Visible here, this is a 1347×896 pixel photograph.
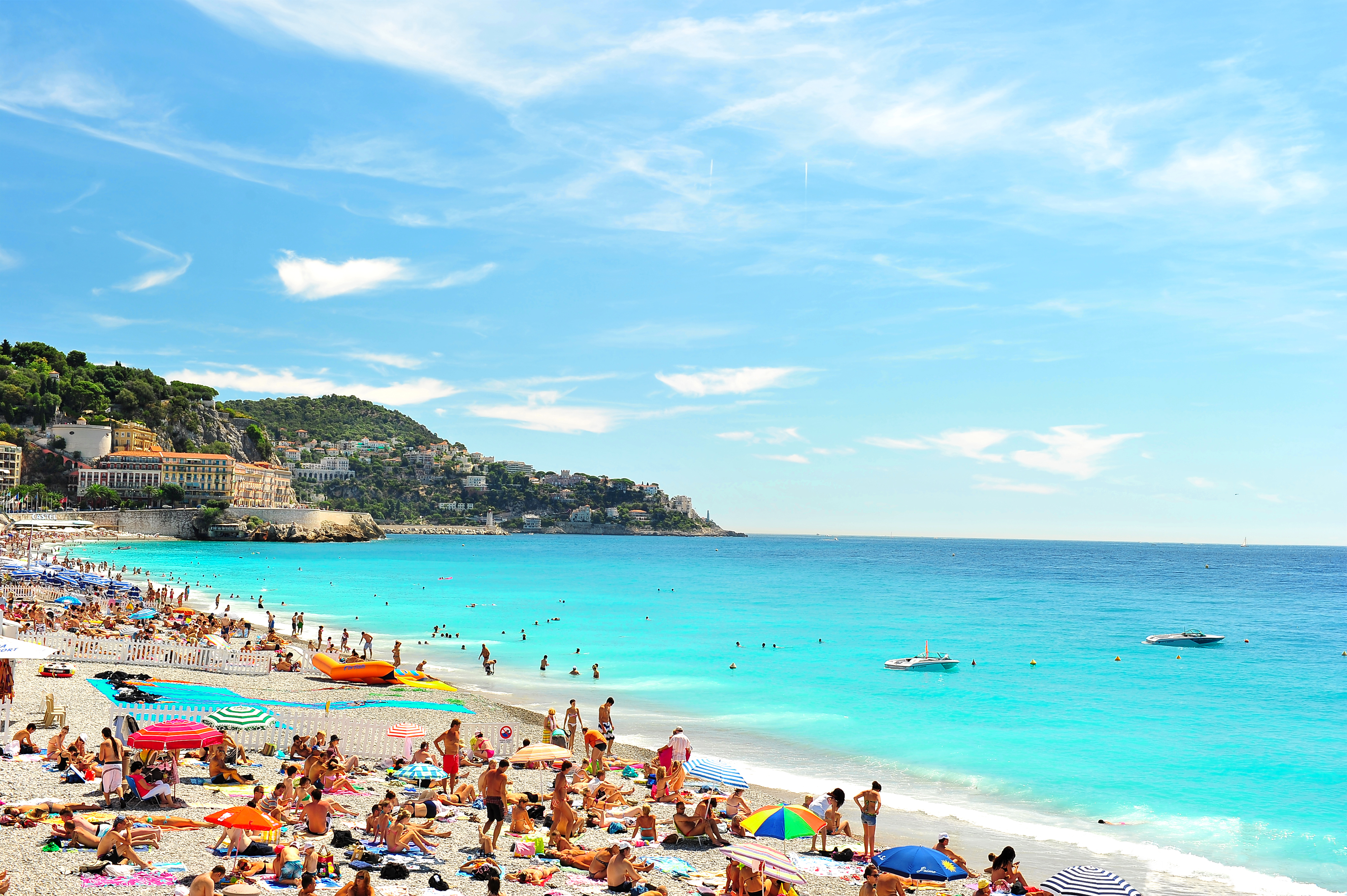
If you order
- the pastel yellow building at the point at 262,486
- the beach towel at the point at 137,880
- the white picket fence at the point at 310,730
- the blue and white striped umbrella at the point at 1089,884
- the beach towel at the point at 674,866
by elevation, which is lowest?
the beach towel at the point at 674,866

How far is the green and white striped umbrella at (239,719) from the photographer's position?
13.9m

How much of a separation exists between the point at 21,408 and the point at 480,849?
137 metres

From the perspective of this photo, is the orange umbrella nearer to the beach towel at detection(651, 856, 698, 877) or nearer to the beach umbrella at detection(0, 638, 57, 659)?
the beach towel at detection(651, 856, 698, 877)

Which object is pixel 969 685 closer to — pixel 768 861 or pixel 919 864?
pixel 919 864

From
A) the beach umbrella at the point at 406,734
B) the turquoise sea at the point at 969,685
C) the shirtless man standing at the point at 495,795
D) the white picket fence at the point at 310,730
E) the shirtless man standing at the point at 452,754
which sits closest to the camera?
the shirtless man standing at the point at 495,795

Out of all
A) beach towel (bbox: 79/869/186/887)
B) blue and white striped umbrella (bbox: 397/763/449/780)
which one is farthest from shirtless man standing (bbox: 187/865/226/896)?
blue and white striped umbrella (bbox: 397/763/449/780)

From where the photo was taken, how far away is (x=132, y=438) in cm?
12294

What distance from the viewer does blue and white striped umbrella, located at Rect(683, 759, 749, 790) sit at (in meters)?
12.6

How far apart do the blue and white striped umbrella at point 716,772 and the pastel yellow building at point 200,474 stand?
124686mm

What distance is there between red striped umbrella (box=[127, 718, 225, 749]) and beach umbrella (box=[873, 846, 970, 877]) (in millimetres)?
9965

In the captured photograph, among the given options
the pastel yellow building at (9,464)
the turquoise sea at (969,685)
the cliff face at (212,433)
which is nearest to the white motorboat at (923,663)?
the turquoise sea at (969,685)

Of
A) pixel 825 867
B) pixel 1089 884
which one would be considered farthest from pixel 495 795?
pixel 1089 884

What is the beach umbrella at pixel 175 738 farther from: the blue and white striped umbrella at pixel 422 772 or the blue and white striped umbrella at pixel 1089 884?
the blue and white striped umbrella at pixel 1089 884

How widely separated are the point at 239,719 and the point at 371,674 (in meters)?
8.23
